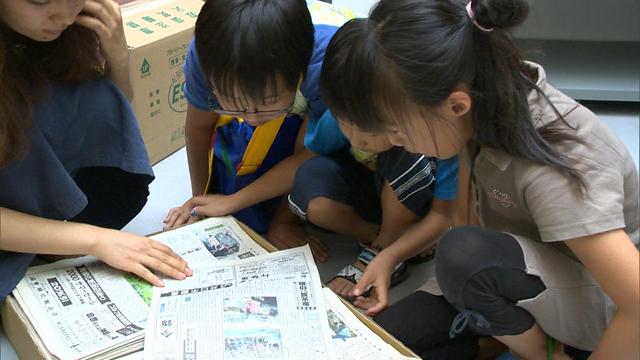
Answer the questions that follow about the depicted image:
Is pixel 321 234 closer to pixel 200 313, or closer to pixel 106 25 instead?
pixel 200 313

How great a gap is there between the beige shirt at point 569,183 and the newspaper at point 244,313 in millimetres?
312

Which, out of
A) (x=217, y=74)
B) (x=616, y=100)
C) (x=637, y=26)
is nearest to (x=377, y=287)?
(x=217, y=74)

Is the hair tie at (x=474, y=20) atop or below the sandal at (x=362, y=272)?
atop

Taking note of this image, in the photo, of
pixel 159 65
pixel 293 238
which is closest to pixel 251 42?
pixel 293 238

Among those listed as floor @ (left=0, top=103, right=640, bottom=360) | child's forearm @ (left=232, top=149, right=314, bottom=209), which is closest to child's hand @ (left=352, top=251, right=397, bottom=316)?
floor @ (left=0, top=103, right=640, bottom=360)

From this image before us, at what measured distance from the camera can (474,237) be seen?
0.83 metres

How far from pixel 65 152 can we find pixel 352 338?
1.80 ft

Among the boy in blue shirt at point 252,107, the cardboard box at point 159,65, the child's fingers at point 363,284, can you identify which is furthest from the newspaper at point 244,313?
the cardboard box at point 159,65

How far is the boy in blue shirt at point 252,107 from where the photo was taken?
831 millimetres

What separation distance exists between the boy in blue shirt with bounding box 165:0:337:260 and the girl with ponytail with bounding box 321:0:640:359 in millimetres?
97

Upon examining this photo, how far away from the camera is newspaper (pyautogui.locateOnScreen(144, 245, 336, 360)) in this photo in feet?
2.66

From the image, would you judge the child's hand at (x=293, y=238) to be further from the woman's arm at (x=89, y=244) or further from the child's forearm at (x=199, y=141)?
the woman's arm at (x=89, y=244)

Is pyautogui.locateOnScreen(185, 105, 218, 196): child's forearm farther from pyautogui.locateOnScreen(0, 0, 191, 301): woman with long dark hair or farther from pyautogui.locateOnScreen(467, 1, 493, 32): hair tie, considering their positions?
pyautogui.locateOnScreen(467, 1, 493, 32): hair tie

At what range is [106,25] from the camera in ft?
3.11
